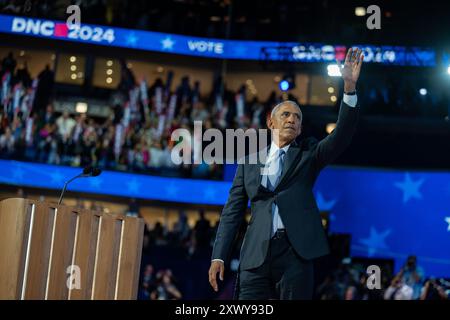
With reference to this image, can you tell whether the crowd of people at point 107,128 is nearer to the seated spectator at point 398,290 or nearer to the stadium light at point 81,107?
the stadium light at point 81,107

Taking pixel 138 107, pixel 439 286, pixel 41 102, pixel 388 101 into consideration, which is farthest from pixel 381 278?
pixel 41 102

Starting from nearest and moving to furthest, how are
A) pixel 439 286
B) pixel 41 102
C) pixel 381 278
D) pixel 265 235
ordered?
pixel 265 235, pixel 439 286, pixel 381 278, pixel 41 102

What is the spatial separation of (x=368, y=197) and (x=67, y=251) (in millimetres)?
12138

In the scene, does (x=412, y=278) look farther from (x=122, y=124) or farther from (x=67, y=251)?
(x=67, y=251)

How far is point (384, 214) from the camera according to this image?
15430 millimetres

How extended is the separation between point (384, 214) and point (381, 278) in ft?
14.1

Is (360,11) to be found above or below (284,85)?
above

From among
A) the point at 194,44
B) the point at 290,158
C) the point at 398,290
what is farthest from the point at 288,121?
the point at 194,44

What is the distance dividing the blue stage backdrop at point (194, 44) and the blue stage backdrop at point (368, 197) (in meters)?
2.31

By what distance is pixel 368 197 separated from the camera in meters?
15.6

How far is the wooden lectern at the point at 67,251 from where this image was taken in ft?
12.7

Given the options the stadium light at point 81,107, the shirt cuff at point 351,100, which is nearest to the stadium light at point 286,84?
the stadium light at point 81,107

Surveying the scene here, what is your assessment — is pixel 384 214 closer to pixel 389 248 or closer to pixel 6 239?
pixel 389 248

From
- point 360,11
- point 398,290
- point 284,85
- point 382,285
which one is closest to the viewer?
point 398,290
